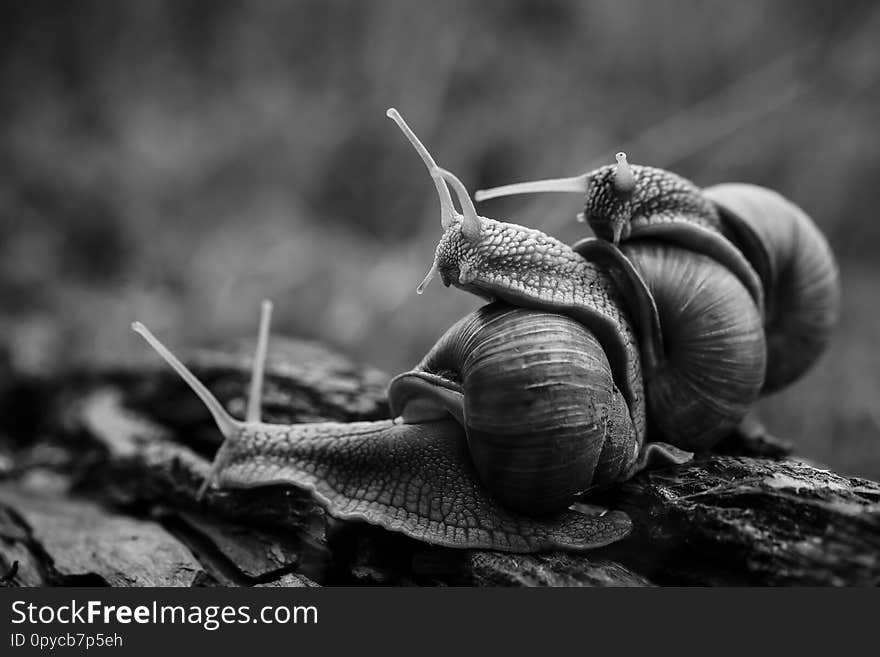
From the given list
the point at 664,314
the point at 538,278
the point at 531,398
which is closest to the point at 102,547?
the point at 531,398

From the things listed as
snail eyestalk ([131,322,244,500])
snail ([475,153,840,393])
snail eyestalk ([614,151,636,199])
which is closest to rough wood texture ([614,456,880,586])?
snail ([475,153,840,393])

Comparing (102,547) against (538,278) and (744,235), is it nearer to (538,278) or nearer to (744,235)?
(538,278)

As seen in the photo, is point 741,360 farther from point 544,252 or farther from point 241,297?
point 241,297

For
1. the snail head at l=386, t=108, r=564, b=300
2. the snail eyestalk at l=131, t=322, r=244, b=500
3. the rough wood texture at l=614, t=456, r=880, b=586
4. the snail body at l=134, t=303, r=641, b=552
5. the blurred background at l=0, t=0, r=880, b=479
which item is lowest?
the rough wood texture at l=614, t=456, r=880, b=586

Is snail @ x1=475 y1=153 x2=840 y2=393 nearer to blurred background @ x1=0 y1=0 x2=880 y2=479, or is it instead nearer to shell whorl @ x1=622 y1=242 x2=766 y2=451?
shell whorl @ x1=622 y1=242 x2=766 y2=451

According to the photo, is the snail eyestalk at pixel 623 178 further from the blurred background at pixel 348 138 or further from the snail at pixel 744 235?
the blurred background at pixel 348 138
